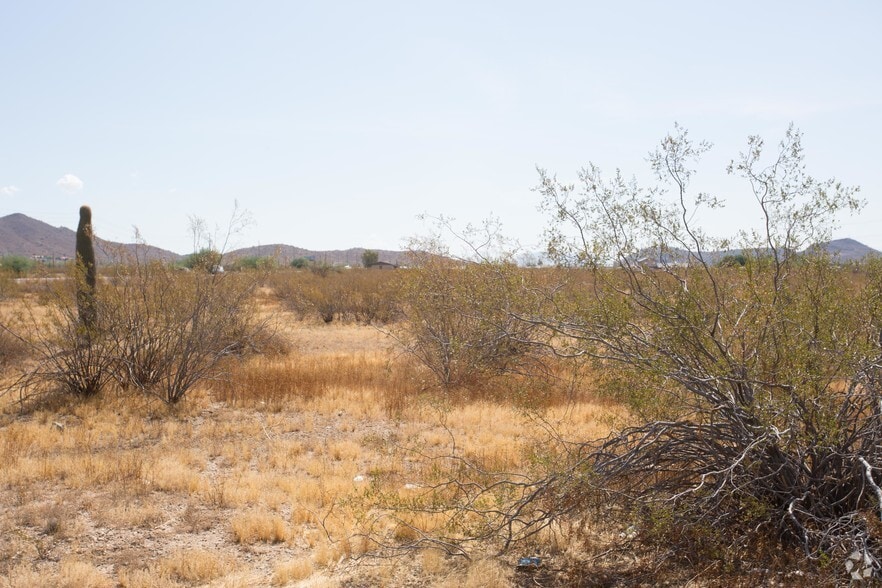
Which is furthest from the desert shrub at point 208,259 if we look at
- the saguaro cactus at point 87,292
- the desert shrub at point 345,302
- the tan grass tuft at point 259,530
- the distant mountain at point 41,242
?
the distant mountain at point 41,242

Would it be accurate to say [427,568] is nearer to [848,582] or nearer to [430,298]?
[848,582]

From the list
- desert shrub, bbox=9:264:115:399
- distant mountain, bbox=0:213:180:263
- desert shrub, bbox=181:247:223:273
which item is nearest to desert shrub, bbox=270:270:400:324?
desert shrub, bbox=181:247:223:273

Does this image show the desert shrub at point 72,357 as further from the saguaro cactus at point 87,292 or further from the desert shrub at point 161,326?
the desert shrub at point 161,326

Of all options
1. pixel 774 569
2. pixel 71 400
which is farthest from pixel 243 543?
pixel 71 400

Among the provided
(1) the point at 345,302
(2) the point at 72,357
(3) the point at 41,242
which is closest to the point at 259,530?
(2) the point at 72,357

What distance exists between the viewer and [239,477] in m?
7.25

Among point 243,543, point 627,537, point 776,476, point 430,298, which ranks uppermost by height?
point 430,298

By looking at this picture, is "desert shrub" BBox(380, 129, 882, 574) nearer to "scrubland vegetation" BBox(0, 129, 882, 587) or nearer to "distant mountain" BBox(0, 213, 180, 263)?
"scrubland vegetation" BBox(0, 129, 882, 587)

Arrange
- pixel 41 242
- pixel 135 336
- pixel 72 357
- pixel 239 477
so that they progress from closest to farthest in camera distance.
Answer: pixel 239 477
pixel 72 357
pixel 135 336
pixel 41 242

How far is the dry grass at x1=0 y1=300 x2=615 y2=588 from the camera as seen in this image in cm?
510

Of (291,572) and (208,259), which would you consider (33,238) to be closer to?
(208,259)

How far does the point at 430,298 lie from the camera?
1190cm

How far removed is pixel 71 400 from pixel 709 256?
9.33 metres

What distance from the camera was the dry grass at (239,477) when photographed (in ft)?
16.7
